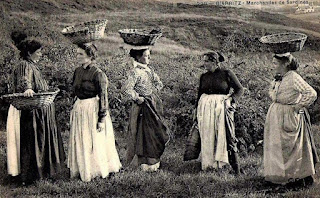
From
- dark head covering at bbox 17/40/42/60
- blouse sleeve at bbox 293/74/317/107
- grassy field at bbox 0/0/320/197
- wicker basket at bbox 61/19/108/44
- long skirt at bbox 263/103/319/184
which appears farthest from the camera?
grassy field at bbox 0/0/320/197

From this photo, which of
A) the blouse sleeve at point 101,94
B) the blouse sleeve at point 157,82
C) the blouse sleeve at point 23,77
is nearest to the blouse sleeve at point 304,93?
the blouse sleeve at point 157,82

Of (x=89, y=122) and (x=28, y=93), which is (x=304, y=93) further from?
(x=28, y=93)

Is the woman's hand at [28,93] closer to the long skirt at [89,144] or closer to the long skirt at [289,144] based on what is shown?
the long skirt at [89,144]

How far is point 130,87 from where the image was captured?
5.18 metres

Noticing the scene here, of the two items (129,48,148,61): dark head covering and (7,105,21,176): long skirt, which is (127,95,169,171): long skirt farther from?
(7,105,21,176): long skirt

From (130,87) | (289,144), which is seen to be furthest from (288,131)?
(130,87)

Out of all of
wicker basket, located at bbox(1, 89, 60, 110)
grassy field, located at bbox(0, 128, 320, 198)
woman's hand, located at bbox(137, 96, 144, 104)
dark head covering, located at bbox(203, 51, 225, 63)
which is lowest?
grassy field, located at bbox(0, 128, 320, 198)

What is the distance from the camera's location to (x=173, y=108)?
5.69 metres

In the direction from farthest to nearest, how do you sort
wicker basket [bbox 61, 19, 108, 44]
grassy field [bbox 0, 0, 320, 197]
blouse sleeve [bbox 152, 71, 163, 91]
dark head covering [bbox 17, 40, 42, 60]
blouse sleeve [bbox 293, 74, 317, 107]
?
1. grassy field [bbox 0, 0, 320, 197]
2. blouse sleeve [bbox 152, 71, 163, 91]
3. dark head covering [bbox 17, 40, 42, 60]
4. wicker basket [bbox 61, 19, 108, 44]
5. blouse sleeve [bbox 293, 74, 317, 107]

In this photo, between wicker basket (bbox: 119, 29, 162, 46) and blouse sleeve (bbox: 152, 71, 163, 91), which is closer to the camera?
wicker basket (bbox: 119, 29, 162, 46)

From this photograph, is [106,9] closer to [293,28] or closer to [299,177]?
[293,28]

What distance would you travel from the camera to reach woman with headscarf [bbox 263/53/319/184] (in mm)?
4863

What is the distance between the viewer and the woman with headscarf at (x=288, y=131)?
16.0 ft

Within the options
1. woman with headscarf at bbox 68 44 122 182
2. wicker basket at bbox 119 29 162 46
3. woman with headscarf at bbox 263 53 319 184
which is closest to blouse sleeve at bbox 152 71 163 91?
wicker basket at bbox 119 29 162 46
